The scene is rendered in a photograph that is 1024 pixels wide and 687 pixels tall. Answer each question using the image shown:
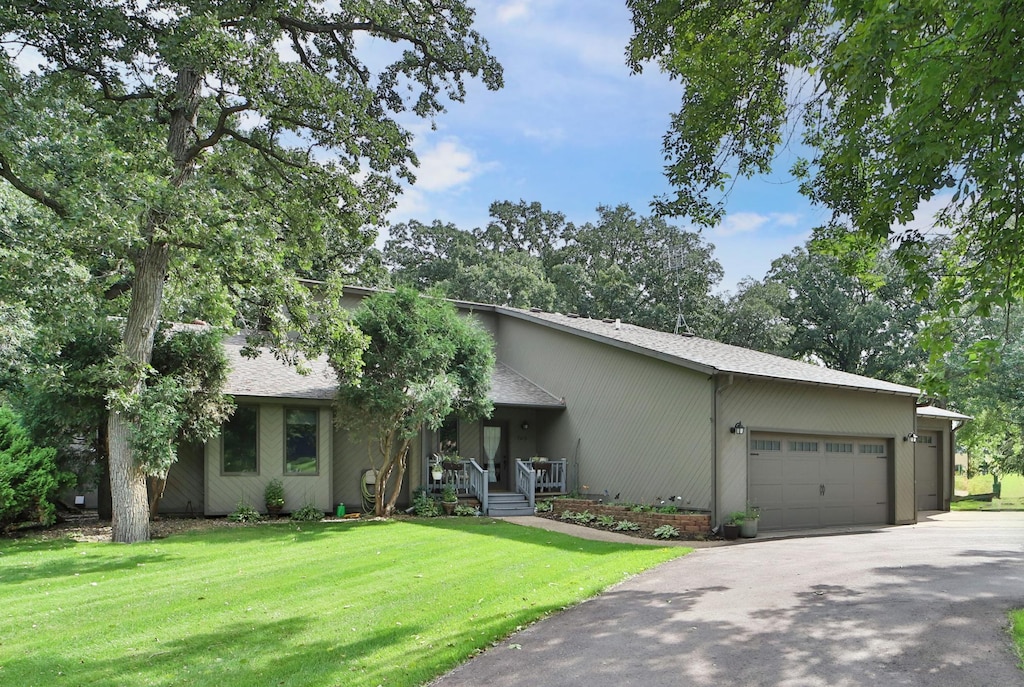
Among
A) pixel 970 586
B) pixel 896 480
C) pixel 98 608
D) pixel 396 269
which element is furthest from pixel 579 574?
pixel 396 269

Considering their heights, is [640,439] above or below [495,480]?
above

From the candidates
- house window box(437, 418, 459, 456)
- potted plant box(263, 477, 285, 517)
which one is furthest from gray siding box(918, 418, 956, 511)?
potted plant box(263, 477, 285, 517)

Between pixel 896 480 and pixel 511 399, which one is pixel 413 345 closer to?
pixel 511 399

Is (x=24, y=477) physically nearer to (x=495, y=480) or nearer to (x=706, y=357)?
(x=495, y=480)

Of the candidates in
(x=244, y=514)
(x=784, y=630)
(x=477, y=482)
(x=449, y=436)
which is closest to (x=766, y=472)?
(x=477, y=482)

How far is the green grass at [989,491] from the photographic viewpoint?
2202 cm

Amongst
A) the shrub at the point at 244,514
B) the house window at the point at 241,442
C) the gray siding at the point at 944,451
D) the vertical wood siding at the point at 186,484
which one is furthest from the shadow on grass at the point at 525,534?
the gray siding at the point at 944,451

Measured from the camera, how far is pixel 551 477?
17.4 m

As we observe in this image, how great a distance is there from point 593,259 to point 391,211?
1106 inches

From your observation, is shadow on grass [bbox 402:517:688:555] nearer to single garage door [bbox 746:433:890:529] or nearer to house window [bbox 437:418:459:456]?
house window [bbox 437:418:459:456]

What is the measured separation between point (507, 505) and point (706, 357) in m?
5.48

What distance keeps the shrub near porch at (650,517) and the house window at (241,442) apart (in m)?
6.63

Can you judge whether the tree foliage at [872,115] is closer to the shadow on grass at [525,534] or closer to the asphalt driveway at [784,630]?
the asphalt driveway at [784,630]

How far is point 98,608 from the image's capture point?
6.99 metres
